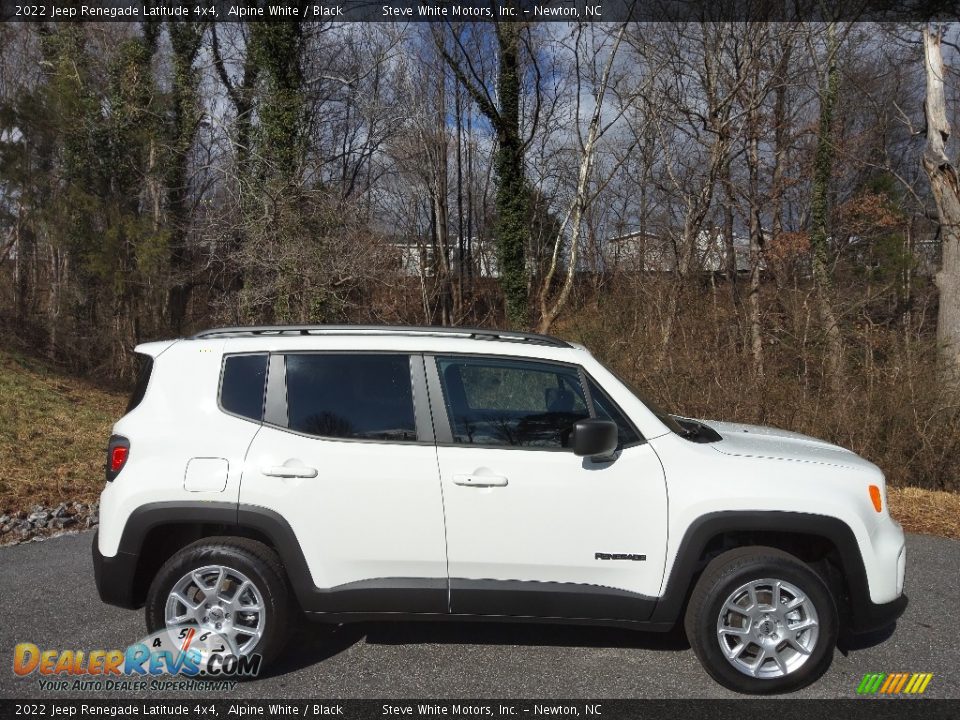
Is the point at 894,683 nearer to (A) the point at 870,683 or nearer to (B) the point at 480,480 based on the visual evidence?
(A) the point at 870,683

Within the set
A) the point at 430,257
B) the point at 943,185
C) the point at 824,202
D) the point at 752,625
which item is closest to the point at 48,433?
the point at 752,625

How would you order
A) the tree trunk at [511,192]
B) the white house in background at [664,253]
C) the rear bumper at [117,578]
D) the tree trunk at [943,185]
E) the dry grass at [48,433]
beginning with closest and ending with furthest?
the rear bumper at [117,578]
the dry grass at [48,433]
the tree trunk at [943,185]
the white house in background at [664,253]
the tree trunk at [511,192]

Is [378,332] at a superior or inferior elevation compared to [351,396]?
superior

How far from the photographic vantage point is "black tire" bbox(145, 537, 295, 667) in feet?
12.7

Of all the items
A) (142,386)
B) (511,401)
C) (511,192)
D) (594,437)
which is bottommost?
(594,437)

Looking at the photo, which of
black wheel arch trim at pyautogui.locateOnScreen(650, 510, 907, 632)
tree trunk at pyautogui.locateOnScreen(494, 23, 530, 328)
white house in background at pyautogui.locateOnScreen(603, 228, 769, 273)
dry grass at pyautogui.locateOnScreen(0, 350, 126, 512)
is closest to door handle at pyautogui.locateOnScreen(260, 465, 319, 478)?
black wheel arch trim at pyautogui.locateOnScreen(650, 510, 907, 632)

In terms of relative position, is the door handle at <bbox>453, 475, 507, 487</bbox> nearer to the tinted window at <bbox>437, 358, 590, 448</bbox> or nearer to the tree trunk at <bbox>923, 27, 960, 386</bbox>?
the tinted window at <bbox>437, 358, 590, 448</bbox>

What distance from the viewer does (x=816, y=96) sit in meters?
18.9

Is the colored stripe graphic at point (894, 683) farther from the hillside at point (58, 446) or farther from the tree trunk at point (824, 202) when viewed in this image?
the tree trunk at point (824, 202)

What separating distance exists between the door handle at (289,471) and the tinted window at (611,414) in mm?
1516

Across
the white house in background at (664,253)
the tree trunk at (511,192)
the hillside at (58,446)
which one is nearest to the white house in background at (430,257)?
the tree trunk at (511,192)

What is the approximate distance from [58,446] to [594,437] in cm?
1045

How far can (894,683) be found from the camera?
3.91 m

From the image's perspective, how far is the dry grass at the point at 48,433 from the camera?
9.00m
